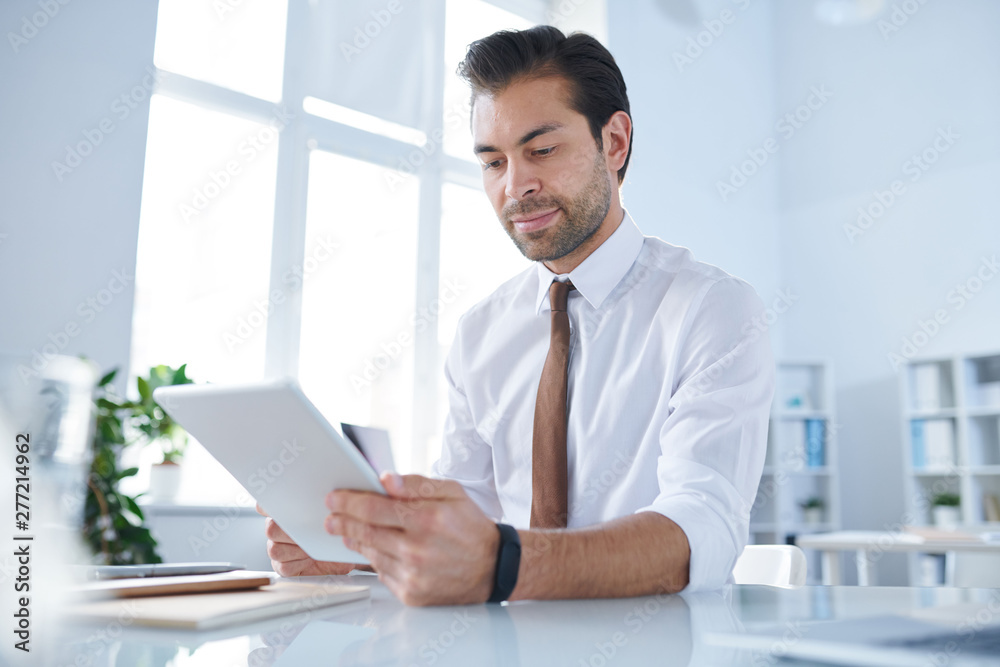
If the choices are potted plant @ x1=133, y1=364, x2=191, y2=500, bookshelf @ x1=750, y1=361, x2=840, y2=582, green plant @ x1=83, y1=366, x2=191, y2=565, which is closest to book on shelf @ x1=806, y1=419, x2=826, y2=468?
bookshelf @ x1=750, y1=361, x2=840, y2=582

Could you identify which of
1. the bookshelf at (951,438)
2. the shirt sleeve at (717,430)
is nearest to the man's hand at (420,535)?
the shirt sleeve at (717,430)

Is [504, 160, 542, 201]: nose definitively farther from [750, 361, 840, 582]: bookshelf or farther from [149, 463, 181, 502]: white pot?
[750, 361, 840, 582]: bookshelf

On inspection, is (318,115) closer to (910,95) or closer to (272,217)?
(272,217)

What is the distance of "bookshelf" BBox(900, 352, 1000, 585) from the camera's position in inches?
191

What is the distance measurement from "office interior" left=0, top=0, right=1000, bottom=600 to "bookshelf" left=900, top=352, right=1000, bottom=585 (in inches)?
0.7

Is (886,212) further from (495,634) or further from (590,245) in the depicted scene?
(495,634)

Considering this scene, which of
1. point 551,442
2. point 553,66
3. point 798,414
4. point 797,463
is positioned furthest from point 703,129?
point 551,442

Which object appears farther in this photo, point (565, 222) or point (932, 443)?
point (932, 443)

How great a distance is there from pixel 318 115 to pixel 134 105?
43.0 inches

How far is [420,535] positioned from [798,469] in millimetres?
5334

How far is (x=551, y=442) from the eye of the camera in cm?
137

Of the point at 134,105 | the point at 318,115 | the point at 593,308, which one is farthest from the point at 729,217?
the point at 593,308

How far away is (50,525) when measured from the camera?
1.88ft

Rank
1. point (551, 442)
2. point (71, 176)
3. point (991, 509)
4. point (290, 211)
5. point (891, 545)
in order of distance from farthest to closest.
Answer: point (991, 509) → point (290, 211) → point (891, 545) → point (71, 176) → point (551, 442)
